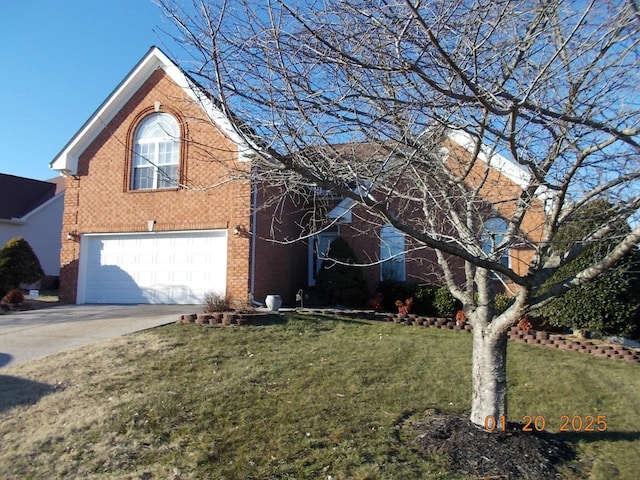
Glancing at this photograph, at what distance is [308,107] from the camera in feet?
15.4

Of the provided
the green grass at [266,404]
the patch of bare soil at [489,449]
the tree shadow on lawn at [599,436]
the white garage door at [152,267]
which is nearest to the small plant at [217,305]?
the green grass at [266,404]

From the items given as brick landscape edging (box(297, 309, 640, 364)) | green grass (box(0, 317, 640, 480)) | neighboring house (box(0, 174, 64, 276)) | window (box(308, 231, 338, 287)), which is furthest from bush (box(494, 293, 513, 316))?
neighboring house (box(0, 174, 64, 276))

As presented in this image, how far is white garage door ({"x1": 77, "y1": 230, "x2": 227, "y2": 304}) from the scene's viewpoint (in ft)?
45.7

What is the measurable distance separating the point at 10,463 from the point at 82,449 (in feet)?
2.12

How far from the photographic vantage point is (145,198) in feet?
48.1

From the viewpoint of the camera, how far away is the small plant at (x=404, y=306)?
42.9ft

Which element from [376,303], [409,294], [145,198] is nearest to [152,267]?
[145,198]

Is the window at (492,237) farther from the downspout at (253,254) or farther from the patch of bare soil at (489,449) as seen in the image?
the downspout at (253,254)

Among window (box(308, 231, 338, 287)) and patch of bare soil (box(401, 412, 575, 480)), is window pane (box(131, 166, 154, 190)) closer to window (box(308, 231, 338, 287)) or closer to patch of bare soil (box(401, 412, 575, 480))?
window (box(308, 231, 338, 287))

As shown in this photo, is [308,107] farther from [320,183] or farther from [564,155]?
[564,155]

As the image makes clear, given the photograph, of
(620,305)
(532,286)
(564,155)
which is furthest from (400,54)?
(620,305)

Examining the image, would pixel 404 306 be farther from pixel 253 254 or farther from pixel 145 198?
pixel 145 198

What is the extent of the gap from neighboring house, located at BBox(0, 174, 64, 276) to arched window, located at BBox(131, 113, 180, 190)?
12.4 meters

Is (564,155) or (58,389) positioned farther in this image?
(58,389)
